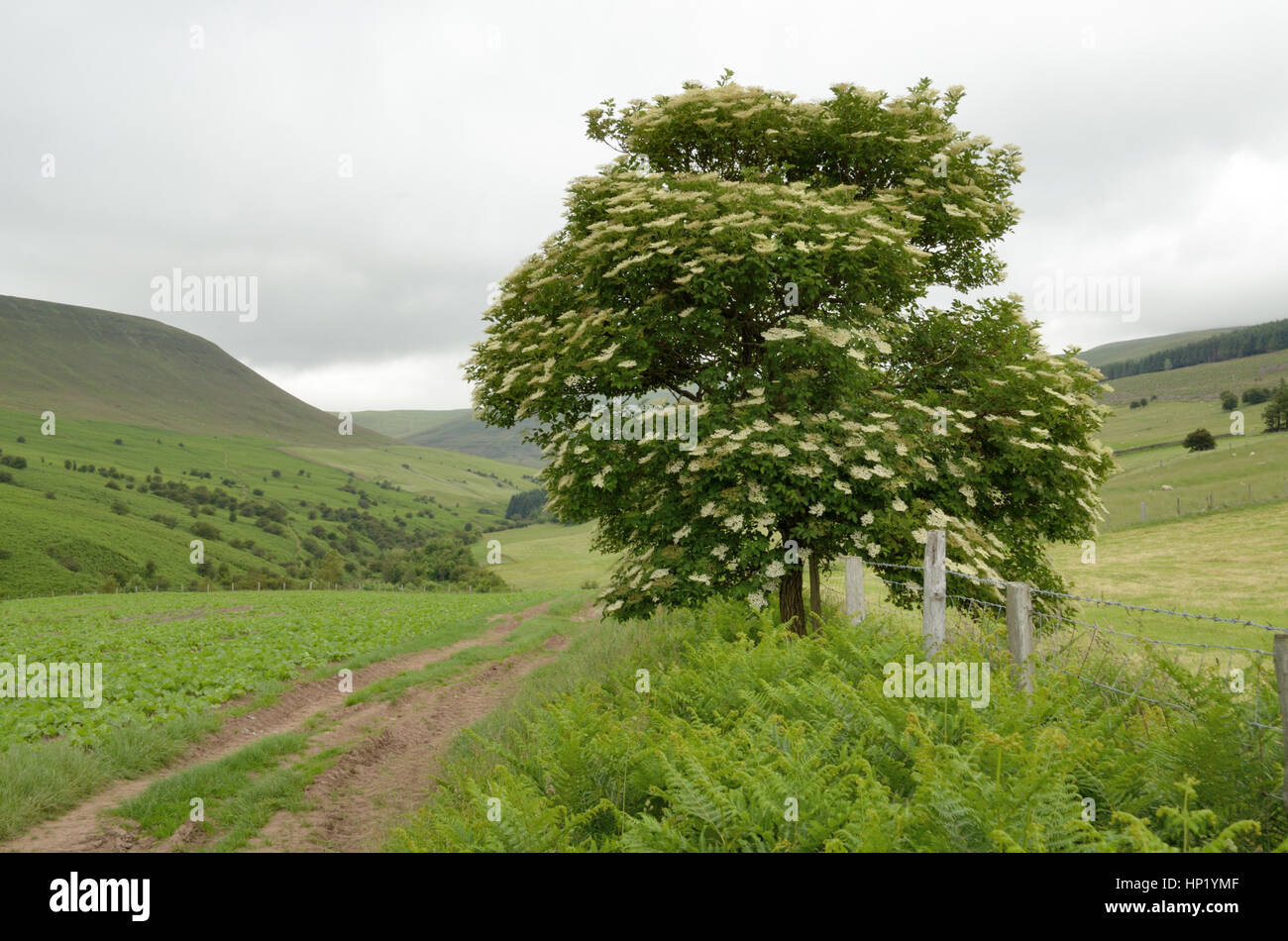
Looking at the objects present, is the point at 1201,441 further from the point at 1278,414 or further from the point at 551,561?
the point at 551,561

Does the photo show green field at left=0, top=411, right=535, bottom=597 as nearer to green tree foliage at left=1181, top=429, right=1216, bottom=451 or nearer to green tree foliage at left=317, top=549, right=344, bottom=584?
green tree foliage at left=317, top=549, right=344, bottom=584

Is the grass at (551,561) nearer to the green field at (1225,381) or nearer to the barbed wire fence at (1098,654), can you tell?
the barbed wire fence at (1098,654)

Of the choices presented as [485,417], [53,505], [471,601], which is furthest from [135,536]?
[485,417]

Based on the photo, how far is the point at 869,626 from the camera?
38.8 feet

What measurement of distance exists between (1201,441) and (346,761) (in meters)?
115

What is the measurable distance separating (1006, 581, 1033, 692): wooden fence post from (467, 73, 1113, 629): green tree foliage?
12.9ft

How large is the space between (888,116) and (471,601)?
43494 mm

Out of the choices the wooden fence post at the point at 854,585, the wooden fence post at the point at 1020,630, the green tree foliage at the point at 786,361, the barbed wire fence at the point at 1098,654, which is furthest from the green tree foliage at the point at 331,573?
the wooden fence post at the point at 1020,630

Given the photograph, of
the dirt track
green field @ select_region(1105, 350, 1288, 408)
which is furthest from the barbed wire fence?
green field @ select_region(1105, 350, 1288, 408)

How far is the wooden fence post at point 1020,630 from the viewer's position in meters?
8.16

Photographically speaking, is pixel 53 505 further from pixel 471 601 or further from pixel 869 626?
pixel 869 626

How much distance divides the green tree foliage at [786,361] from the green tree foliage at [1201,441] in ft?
333

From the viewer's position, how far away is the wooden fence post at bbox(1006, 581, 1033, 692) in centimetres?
816
